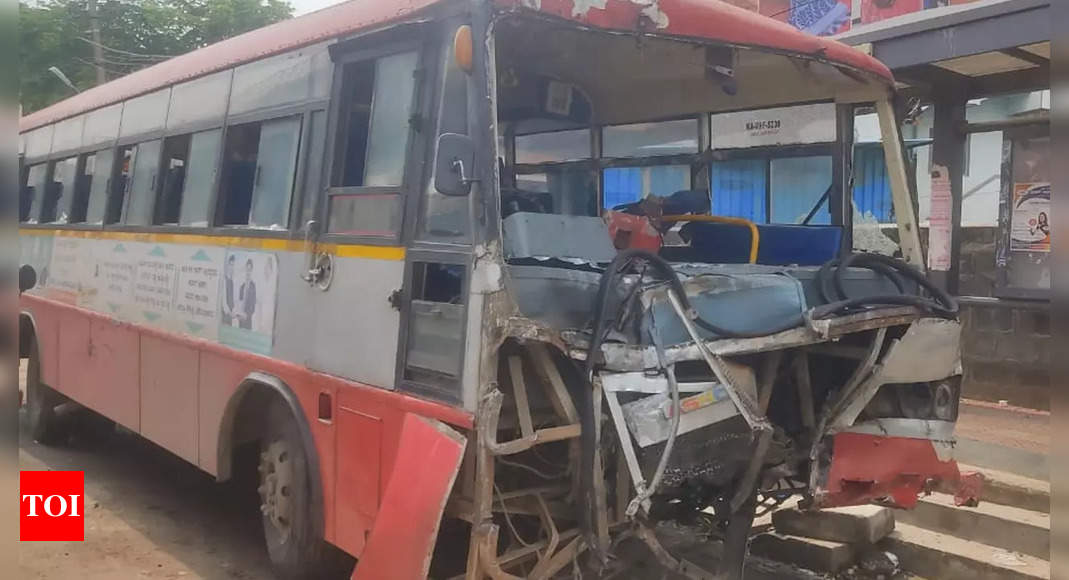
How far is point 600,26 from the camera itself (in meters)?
3.62

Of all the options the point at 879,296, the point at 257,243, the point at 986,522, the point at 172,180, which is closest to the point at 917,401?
the point at 879,296

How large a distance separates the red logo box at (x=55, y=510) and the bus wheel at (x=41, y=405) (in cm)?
214

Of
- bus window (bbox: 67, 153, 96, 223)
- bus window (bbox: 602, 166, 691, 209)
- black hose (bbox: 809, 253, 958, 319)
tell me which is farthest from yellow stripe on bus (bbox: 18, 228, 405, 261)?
bus window (bbox: 602, 166, 691, 209)

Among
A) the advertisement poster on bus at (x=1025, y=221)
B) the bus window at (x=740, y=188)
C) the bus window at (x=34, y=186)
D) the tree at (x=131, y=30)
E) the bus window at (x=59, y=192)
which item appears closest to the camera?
the bus window at (x=740, y=188)

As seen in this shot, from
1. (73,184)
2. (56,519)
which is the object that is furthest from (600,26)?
(73,184)

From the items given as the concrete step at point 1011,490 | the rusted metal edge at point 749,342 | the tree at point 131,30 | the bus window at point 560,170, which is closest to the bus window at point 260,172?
the bus window at point 560,170

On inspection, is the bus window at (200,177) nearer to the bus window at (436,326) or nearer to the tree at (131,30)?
the bus window at (436,326)

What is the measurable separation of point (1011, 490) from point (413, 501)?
4.08 m

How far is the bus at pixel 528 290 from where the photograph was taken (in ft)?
11.3

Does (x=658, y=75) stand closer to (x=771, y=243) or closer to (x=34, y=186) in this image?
(x=771, y=243)

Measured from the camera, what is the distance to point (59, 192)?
8.09 m

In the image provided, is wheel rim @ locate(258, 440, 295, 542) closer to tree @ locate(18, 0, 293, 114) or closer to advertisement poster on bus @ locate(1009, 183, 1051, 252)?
advertisement poster on bus @ locate(1009, 183, 1051, 252)

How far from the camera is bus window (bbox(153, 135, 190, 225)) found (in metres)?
5.82

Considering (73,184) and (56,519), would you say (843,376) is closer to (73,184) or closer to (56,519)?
(56,519)
